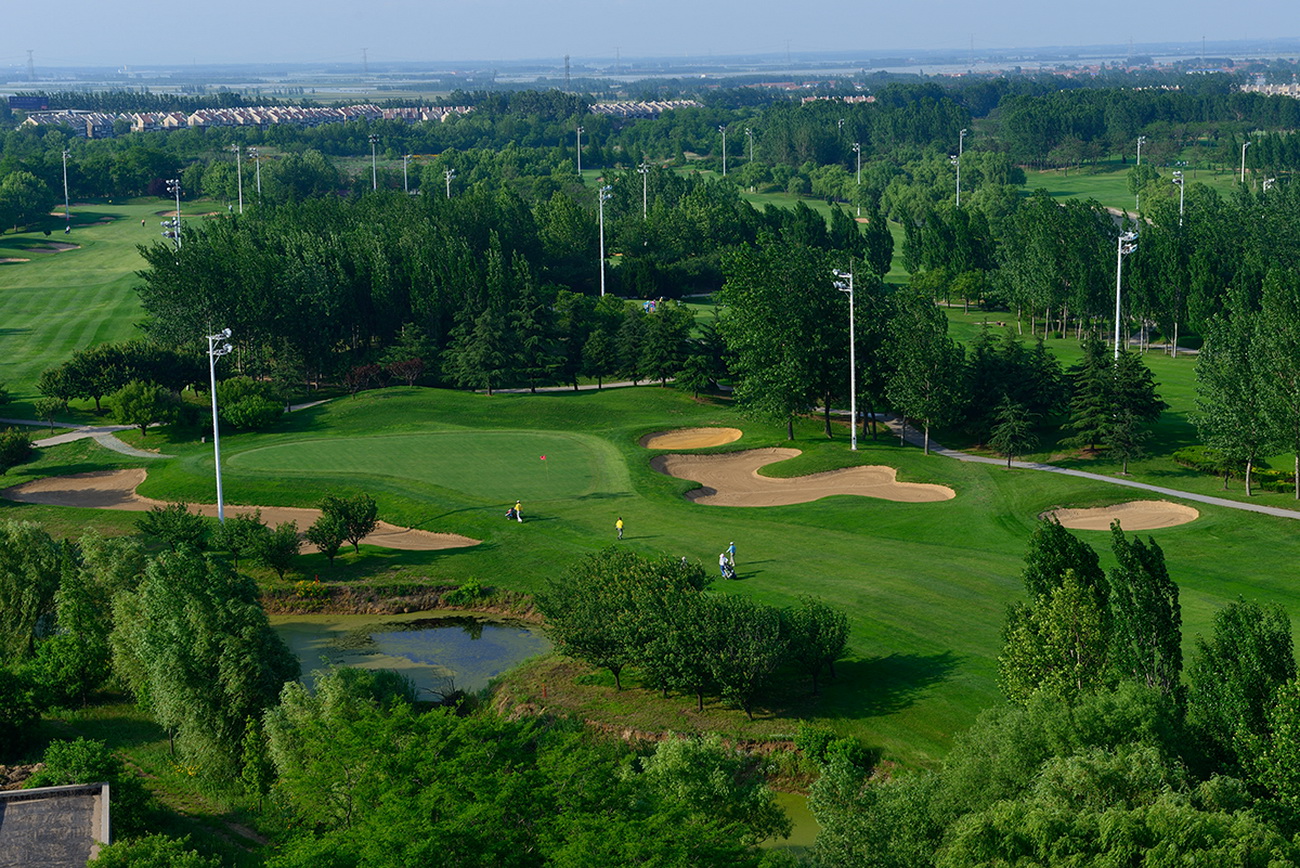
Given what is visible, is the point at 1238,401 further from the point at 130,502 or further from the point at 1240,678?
the point at 130,502

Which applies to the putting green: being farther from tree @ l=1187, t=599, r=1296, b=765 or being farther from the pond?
tree @ l=1187, t=599, r=1296, b=765

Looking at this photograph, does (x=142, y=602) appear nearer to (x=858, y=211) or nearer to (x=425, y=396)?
(x=425, y=396)

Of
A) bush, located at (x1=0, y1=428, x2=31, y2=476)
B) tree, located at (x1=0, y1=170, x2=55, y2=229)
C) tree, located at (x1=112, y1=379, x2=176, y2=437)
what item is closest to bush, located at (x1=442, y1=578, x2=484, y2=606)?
bush, located at (x1=0, y1=428, x2=31, y2=476)

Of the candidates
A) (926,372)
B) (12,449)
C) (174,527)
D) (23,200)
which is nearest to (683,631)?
(174,527)

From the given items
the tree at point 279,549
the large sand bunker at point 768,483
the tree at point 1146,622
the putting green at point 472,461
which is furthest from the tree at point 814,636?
the tree at point 279,549

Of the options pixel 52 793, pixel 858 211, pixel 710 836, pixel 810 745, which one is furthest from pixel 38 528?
pixel 858 211
